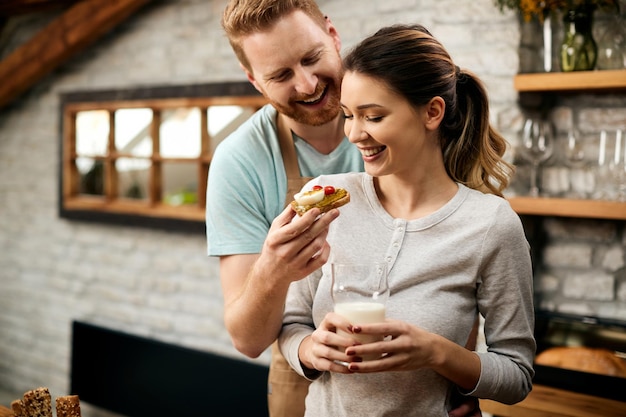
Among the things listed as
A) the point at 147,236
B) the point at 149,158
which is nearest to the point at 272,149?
the point at 149,158

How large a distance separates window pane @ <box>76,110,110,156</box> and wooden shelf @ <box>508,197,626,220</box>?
3030 mm

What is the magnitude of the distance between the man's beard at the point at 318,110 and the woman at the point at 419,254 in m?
0.30

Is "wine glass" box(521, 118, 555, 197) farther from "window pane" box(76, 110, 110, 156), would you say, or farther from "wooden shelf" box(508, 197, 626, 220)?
"window pane" box(76, 110, 110, 156)

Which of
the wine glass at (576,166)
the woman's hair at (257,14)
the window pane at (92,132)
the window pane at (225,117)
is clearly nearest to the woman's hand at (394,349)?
the woman's hair at (257,14)

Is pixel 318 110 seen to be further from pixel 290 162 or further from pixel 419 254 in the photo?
pixel 419 254

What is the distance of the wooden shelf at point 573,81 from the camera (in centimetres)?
257

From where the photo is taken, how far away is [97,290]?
479cm

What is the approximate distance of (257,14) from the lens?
1.76m

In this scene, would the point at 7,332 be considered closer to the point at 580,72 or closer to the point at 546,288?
the point at 546,288

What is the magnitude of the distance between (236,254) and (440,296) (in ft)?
1.94

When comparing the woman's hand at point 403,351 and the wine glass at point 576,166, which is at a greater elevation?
the wine glass at point 576,166

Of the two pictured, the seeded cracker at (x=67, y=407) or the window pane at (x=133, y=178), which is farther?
the window pane at (x=133, y=178)

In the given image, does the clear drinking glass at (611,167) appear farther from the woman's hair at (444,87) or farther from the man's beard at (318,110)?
the man's beard at (318,110)

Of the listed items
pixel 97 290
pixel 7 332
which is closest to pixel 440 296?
pixel 97 290
